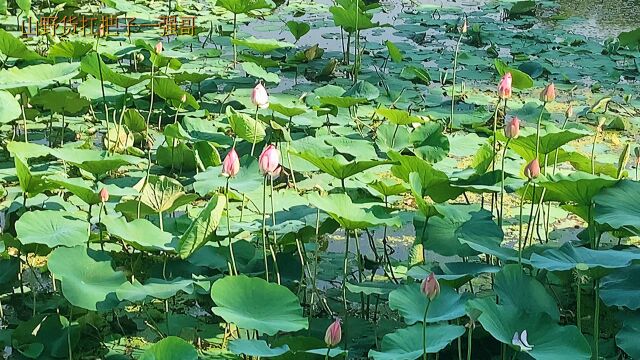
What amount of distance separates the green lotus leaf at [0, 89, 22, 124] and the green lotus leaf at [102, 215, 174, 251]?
25.4 inches

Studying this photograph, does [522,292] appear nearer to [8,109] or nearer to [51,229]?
[51,229]

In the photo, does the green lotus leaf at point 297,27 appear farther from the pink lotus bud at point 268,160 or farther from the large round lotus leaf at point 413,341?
the large round lotus leaf at point 413,341

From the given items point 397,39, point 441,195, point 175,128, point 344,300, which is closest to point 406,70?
point 397,39

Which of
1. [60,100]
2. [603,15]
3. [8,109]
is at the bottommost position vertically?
[603,15]

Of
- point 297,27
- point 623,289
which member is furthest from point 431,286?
point 297,27

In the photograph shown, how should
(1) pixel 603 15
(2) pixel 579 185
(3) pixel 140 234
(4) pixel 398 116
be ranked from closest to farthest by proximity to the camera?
(2) pixel 579 185 → (3) pixel 140 234 → (4) pixel 398 116 → (1) pixel 603 15

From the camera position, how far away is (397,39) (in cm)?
430

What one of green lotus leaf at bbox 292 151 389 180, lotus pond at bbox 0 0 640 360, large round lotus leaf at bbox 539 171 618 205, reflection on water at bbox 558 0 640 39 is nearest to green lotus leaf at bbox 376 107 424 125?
lotus pond at bbox 0 0 640 360

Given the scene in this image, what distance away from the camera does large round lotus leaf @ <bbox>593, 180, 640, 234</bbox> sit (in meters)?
1.66

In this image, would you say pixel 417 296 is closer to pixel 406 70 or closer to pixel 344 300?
pixel 344 300

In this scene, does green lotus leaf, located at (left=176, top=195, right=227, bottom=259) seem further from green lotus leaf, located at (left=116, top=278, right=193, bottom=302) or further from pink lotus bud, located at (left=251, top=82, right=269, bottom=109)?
pink lotus bud, located at (left=251, top=82, right=269, bottom=109)

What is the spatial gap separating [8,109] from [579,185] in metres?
1.40

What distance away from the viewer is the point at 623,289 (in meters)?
1.59

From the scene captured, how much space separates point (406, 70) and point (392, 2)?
1791 millimetres
